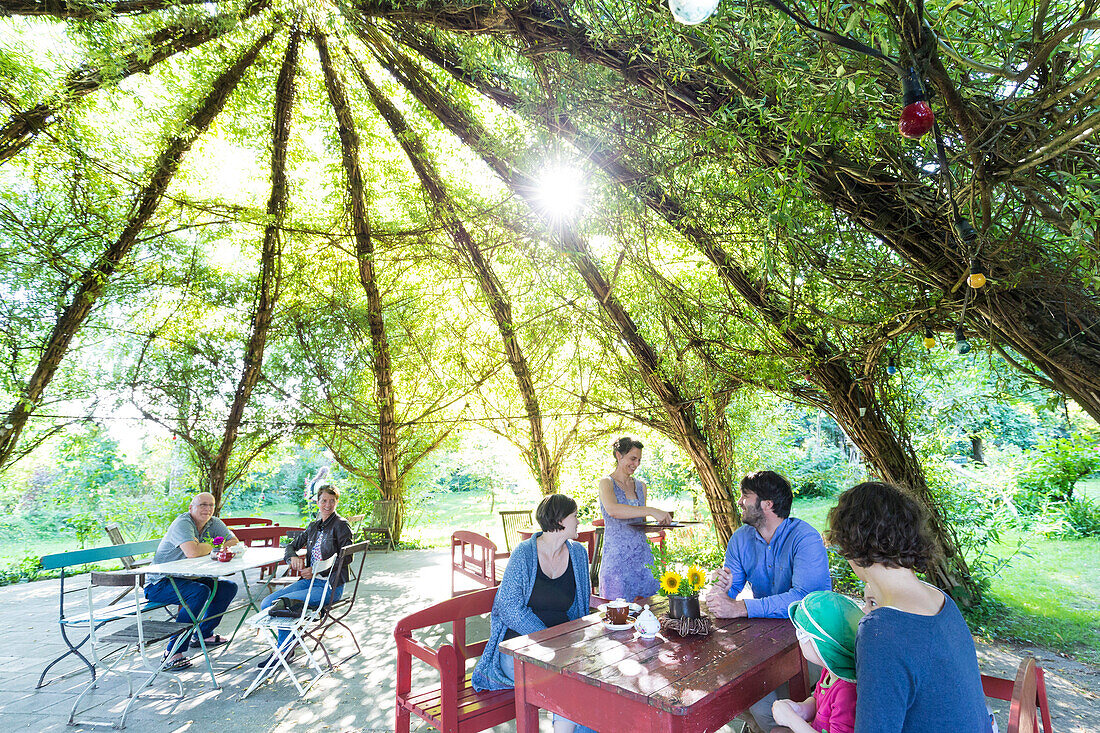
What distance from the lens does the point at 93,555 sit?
163 inches

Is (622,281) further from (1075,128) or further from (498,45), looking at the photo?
(1075,128)

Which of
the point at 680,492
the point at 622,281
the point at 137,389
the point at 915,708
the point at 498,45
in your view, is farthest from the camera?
the point at 680,492

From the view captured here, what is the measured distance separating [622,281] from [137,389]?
6.78m

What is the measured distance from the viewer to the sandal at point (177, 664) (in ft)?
14.0

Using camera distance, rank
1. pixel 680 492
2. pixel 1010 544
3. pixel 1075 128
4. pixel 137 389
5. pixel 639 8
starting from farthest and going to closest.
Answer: pixel 680 492 → pixel 1010 544 → pixel 137 389 → pixel 639 8 → pixel 1075 128

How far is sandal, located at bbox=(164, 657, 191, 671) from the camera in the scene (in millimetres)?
4262

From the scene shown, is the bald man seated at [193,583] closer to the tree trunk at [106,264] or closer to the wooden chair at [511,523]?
the wooden chair at [511,523]

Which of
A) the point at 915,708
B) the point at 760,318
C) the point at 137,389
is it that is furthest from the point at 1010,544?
the point at 137,389

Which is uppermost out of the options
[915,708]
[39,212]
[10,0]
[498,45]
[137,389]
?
[10,0]

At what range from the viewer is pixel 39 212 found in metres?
5.83

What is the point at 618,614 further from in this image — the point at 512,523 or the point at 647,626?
the point at 512,523

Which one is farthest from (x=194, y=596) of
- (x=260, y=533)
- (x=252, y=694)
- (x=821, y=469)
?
(x=821, y=469)

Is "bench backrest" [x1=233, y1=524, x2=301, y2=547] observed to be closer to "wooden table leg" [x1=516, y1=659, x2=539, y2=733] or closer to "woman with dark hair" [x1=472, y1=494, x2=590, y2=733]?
"woman with dark hair" [x1=472, y1=494, x2=590, y2=733]

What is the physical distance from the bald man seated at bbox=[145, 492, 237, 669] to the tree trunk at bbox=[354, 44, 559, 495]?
3.87 m
